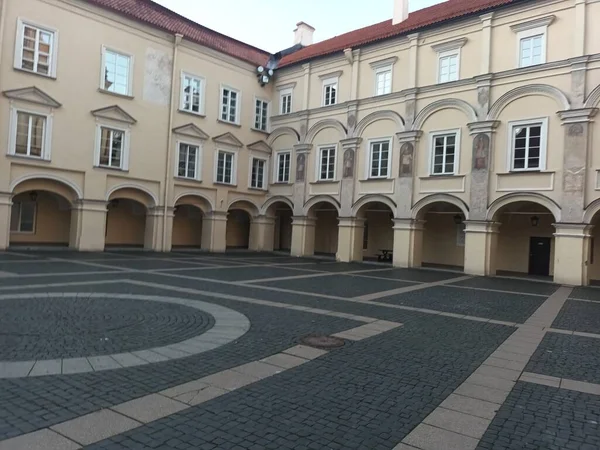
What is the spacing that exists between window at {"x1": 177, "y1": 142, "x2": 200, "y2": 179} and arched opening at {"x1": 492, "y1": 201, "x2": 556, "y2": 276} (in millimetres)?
16986

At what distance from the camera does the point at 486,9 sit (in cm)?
2184

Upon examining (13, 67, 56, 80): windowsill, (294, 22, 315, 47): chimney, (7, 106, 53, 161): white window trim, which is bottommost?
(7, 106, 53, 161): white window trim

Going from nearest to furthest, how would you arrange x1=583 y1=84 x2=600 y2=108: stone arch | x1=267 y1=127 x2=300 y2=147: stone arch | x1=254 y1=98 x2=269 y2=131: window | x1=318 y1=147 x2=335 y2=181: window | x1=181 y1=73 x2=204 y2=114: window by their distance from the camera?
x1=583 y1=84 x2=600 y2=108: stone arch
x1=181 y1=73 x2=204 y2=114: window
x1=318 y1=147 x2=335 y2=181: window
x1=267 y1=127 x2=300 y2=147: stone arch
x1=254 y1=98 x2=269 y2=131: window

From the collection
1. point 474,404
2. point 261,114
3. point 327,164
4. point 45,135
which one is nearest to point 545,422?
point 474,404

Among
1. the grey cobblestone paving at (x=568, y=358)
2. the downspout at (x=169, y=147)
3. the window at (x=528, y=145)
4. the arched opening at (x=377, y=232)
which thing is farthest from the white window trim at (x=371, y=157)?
the grey cobblestone paving at (x=568, y=358)

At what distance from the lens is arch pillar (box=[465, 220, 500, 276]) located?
21.5 metres

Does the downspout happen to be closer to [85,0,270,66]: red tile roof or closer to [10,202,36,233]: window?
[85,0,270,66]: red tile roof

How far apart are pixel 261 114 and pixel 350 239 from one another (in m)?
10.9

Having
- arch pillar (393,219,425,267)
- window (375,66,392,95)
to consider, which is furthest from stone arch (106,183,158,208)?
window (375,66,392,95)

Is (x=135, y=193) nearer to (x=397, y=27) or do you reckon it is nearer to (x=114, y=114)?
(x=114, y=114)

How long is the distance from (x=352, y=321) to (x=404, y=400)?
13.0 feet

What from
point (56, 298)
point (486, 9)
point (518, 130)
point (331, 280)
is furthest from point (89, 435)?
point (486, 9)

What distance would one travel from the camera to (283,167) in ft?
101

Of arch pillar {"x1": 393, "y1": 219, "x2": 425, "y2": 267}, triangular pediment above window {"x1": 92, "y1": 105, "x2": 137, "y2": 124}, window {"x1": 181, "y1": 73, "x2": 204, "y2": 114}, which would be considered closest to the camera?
triangular pediment above window {"x1": 92, "y1": 105, "x2": 137, "y2": 124}
